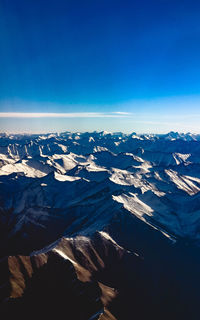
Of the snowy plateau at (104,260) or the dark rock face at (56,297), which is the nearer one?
the dark rock face at (56,297)

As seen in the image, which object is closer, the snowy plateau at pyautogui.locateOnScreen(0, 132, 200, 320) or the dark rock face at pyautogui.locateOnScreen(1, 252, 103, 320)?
the dark rock face at pyautogui.locateOnScreen(1, 252, 103, 320)

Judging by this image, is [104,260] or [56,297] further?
[104,260]

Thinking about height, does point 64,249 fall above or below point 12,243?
above

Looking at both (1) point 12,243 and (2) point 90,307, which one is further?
(1) point 12,243

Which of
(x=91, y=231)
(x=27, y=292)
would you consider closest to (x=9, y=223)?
(x=91, y=231)

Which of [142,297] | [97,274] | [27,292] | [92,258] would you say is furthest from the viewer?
[92,258]

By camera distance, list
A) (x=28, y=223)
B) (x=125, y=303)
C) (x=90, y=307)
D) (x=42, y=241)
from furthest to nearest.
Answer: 1. (x=28, y=223)
2. (x=42, y=241)
3. (x=125, y=303)
4. (x=90, y=307)

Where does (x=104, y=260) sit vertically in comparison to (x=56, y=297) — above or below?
below

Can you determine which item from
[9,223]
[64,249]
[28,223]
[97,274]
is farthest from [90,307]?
[9,223]

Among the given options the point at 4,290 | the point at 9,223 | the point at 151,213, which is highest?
the point at 4,290

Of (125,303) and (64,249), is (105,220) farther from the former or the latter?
(125,303)
